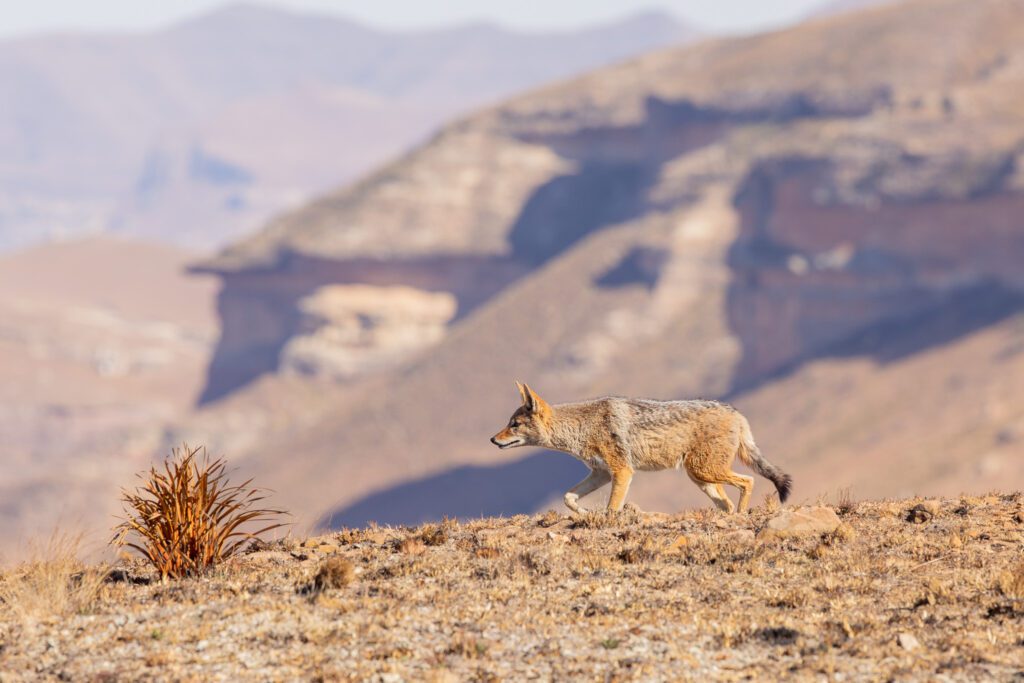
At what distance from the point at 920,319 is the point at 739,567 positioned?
91.2m

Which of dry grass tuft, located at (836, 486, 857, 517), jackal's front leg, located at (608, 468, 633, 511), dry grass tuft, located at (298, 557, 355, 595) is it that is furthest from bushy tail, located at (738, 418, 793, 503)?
dry grass tuft, located at (298, 557, 355, 595)

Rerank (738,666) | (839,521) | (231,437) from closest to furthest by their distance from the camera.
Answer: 1. (738,666)
2. (839,521)
3. (231,437)

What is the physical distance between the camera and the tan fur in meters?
16.1

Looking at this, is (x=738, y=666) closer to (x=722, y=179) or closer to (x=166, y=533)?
(x=166, y=533)

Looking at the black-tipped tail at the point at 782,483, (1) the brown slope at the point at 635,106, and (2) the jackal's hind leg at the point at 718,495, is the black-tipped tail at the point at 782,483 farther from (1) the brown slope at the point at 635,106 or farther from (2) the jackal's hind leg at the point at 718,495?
(1) the brown slope at the point at 635,106

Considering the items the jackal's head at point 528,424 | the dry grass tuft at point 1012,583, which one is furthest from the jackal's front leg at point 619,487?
the dry grass tuft at point 1012,583

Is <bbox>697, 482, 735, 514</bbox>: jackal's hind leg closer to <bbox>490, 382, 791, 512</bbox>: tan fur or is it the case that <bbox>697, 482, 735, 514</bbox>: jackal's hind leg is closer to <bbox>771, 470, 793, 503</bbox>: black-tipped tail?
<bbox>490, 382, 791, 512</bbox>: tan fur

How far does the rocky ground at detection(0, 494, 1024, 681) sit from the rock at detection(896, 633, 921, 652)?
0.05 meters

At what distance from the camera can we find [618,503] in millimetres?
16047

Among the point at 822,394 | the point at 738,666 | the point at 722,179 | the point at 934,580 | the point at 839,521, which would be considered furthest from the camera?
the point at 722,179

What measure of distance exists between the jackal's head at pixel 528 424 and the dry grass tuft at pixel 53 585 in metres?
4.53

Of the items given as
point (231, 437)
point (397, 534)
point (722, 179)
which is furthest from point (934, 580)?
point (231, 437)

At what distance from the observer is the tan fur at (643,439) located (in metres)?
16.1

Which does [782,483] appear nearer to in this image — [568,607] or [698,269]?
[568,607]
